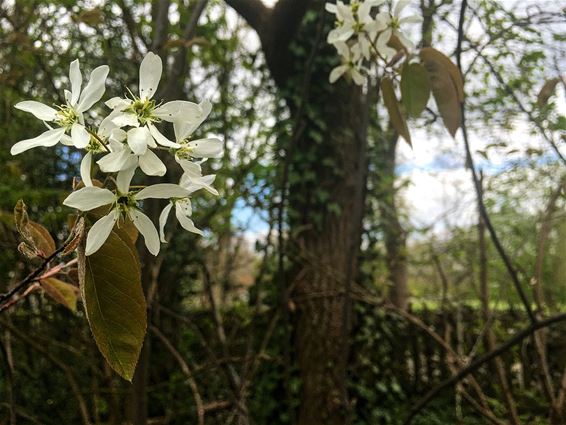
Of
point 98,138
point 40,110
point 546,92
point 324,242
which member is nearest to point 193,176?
point 98,138

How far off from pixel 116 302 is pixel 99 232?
0.08 meters

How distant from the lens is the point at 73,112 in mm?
615

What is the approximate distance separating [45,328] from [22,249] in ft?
8.35

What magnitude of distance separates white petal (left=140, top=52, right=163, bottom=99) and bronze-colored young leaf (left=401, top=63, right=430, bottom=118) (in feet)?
1.66

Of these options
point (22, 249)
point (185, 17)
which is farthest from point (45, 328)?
point (22, 249)

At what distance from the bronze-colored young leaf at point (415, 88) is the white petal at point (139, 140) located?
0.58 m

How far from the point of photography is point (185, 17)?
248 centimetres

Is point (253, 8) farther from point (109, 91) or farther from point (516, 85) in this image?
point (516, 85)

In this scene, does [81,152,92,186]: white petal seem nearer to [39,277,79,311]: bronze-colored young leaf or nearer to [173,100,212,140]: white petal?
[173,100,212,140]: white petal

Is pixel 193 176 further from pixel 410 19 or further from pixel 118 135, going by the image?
pixel 410 19

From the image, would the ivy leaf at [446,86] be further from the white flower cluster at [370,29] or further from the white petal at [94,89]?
the white petal at [94,89]

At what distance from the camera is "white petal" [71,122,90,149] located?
545 mm

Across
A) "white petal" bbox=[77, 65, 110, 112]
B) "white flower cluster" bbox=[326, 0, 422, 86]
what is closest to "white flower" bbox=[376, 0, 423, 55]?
"white flower cluster" bbox=[326, 0, 422, 86]

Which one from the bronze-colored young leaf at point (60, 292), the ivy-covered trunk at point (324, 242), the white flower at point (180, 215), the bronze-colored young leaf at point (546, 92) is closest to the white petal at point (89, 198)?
the white flower at point (180, 215)
